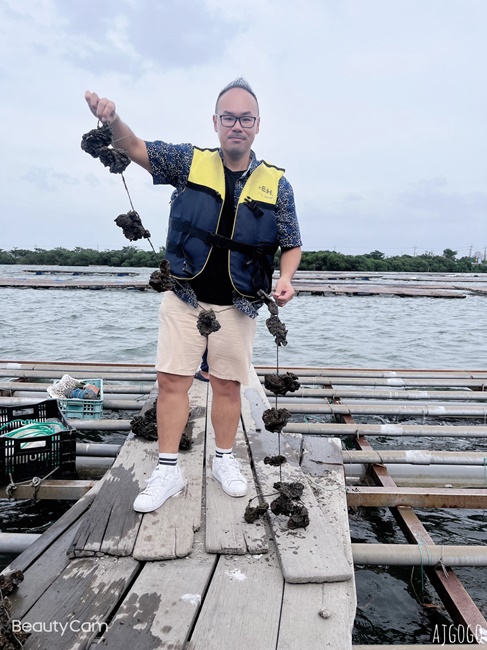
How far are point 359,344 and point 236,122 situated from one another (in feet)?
36.0

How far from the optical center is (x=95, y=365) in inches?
286

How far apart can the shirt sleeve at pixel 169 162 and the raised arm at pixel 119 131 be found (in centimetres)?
4

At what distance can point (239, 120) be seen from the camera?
2605 millimetres

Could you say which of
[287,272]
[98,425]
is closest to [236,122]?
[287,272]

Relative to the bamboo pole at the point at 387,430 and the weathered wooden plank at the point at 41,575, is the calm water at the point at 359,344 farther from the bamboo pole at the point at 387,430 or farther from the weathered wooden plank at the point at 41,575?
the weathered wooden plank at the point at 41,575

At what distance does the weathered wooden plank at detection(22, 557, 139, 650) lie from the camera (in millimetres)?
1758

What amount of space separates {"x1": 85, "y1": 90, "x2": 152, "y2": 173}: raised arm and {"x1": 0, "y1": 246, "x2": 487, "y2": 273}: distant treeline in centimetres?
5172

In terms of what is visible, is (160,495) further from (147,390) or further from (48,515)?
(147,390)

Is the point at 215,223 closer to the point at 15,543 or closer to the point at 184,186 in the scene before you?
the point at 184,186

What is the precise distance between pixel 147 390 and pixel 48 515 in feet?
7.23

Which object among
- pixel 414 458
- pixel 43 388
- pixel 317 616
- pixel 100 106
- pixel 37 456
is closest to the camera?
pixel 317 616

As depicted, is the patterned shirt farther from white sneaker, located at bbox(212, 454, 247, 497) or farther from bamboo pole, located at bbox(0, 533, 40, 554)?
bamboo pole, located at bbox(0, 533, 40, 554)

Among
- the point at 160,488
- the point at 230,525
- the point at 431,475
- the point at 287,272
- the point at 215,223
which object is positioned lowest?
the point at 431,475

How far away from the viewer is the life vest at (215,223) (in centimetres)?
269
